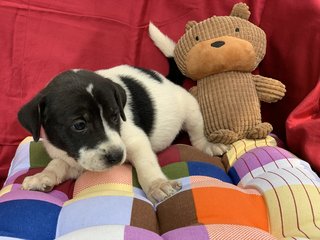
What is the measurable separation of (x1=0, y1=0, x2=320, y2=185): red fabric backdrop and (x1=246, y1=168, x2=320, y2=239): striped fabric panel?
2.54 ft

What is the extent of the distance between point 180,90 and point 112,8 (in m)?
0.72

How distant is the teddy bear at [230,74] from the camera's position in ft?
7.63

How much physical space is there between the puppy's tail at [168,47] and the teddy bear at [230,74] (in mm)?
148

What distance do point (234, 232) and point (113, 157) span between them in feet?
2.03

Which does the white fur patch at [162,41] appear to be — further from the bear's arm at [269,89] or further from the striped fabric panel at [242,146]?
the striped fabric panel at [242,146]

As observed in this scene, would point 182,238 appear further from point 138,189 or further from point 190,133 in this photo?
point 190,133

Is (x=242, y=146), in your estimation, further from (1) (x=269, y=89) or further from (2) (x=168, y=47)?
(2) (x=168, y=47)

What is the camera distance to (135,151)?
2.04 metres

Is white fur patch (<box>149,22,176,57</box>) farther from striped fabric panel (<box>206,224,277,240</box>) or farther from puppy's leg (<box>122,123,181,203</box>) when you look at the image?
striped fabric panel (<box>206,224,277,240</box>)

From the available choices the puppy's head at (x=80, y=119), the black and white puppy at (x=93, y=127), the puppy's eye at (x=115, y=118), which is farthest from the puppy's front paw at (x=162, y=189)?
the puppy's eye at (x=115, y=118)

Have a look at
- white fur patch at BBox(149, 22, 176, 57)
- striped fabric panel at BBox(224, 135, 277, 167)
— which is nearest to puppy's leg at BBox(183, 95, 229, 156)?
striped fabric panel at BBox(224, 135, 277, 167)

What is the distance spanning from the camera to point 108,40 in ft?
8.82

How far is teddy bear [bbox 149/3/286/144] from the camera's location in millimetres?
2326

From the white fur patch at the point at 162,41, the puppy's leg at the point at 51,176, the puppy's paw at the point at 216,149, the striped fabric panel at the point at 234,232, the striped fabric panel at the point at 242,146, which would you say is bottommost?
the puppy's leg at the point at 51,176
